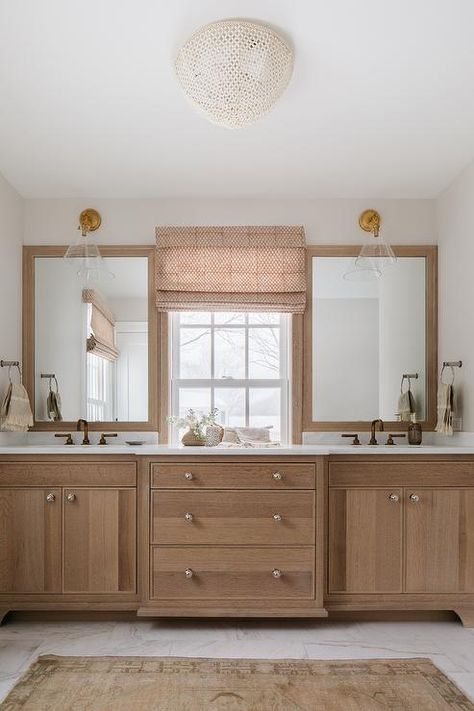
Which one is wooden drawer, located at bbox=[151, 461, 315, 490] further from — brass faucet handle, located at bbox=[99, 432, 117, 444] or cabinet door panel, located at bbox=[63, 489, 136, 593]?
brass faucet handle, located at bbox=[99, 432, 117, 444]

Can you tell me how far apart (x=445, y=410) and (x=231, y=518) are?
136 cm

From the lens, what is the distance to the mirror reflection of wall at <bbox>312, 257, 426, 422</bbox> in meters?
4.17

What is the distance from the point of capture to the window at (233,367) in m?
4.21

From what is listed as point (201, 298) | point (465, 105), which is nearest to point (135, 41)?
point (465, 105)

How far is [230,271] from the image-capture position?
417 cm

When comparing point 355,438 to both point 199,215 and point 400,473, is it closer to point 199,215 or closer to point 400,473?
point 400,473

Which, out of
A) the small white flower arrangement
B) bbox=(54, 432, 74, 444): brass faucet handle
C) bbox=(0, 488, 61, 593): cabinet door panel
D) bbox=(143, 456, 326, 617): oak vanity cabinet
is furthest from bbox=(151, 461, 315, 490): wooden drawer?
bbox=(54, 432, 74, 444): brass faucet handle

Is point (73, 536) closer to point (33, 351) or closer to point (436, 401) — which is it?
point (33, 351)

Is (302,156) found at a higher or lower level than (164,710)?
higher

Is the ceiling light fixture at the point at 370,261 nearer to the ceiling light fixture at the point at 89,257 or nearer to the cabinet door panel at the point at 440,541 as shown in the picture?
the cabinet door panel at the point at 440,541

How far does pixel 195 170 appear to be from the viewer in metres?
3.82

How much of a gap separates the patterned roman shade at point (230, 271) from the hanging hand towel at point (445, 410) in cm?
97

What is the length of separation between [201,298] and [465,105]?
72.1 inches

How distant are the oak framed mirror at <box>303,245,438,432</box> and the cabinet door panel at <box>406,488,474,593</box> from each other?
2.23ft
